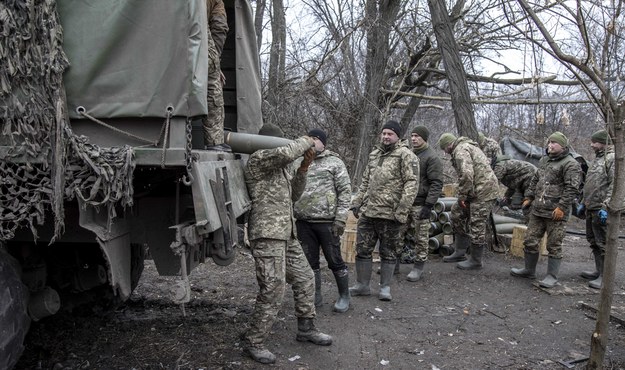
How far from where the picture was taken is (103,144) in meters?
2.62

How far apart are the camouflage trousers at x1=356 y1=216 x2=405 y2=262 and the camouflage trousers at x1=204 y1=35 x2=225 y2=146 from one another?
2.55 meters

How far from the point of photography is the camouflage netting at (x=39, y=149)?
2.31 m

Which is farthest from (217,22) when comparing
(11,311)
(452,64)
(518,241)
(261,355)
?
(518,241)

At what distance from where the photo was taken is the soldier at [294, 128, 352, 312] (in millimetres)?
5016

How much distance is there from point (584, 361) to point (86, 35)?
4425 mm

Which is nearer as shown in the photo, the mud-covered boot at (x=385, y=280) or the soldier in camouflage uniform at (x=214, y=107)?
the soldier in camouflage uniform at (x=214, y=107)

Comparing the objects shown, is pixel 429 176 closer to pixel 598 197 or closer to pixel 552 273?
pixel 552 273

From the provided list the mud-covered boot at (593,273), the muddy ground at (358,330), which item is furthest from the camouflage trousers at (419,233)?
the mud-covered boot at (593,273)

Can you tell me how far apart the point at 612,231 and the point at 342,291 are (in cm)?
266

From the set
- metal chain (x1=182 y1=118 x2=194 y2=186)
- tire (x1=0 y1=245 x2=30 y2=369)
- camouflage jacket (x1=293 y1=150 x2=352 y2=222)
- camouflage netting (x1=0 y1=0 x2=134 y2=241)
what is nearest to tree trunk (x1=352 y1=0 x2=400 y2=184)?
camouflage jacket (x1=293 y1=150 x2=352 y2=222)

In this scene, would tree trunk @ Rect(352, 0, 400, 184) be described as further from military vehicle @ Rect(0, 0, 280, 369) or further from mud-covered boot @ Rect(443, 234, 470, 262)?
military vehicle @ Rect(0, 0, 280, 369)

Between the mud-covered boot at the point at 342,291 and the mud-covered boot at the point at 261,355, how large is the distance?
1411 mm

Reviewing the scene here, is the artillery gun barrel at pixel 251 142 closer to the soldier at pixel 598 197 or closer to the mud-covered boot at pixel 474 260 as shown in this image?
the mud-covered boot at pixel 474 260

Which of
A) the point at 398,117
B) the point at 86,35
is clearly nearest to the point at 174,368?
the point at 86,35
